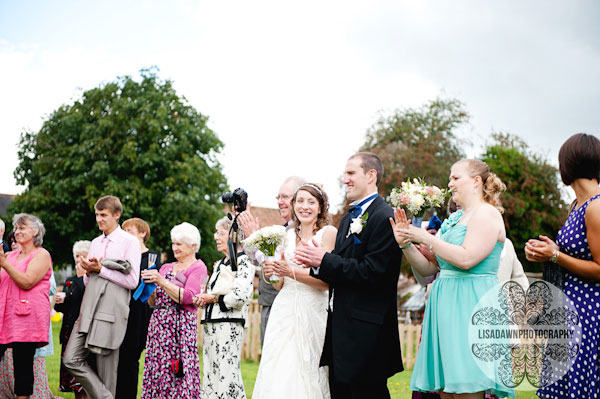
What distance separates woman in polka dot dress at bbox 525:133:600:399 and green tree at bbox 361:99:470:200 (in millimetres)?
23213

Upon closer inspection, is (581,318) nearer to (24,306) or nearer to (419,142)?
(24,306)

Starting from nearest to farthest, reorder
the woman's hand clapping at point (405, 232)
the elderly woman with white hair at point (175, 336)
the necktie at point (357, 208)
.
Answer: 1. the woman's hand clapping at point (405, 232)
2. the necktie at point (357, 208)
3. the elderly woman with white hair at point (175, 336)

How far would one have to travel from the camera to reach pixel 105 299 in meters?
6.91

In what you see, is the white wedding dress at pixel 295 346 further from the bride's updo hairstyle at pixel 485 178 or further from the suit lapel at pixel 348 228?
the bride's updo hairstyle at pixel 485 178

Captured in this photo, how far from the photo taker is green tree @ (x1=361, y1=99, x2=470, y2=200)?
27766 mm

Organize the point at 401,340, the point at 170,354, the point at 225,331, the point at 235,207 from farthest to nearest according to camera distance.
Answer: the point at 401,340
the point at 170,354
the point at 225,331
the point at 235,207

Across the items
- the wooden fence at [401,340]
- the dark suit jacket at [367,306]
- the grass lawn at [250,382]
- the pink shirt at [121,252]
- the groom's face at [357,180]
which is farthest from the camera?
the wooden fence at [401,340]

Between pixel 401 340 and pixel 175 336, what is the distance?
7.57 meters

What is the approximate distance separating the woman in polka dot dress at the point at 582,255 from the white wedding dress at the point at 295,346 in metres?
1.80

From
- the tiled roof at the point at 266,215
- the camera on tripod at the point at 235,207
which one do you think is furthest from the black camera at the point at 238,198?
the tiled roof at the point at 266,215

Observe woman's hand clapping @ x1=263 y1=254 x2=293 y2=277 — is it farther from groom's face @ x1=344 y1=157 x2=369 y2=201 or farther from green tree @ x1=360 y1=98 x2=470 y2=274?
green tree @ x1=360 y1=98 x2=470 y2=274

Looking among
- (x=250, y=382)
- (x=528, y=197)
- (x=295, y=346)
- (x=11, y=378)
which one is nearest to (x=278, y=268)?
(x=295, y=346)

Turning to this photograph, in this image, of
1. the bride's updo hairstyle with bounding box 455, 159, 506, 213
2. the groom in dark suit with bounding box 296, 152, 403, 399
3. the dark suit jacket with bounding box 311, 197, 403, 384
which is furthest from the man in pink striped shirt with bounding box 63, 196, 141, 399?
the bride's updo hairstyle with bounding box 455, 159, 506, 213

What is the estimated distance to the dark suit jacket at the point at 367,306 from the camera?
14.2ft
